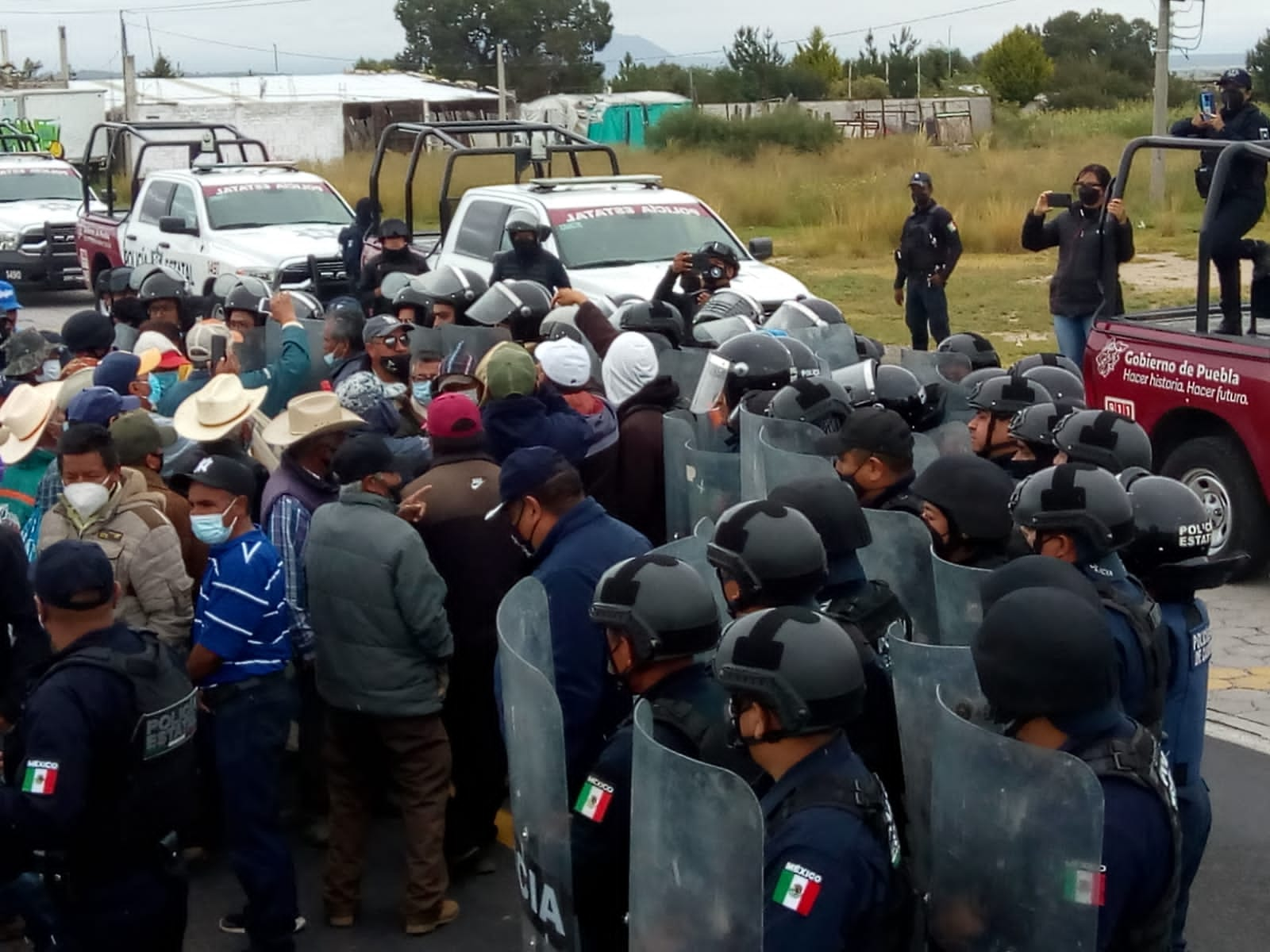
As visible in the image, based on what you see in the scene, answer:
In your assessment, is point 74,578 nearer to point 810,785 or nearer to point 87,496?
point 87,496

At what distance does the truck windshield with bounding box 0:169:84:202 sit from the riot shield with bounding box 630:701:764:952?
72.4 feet

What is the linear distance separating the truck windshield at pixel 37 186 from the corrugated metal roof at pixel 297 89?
111 ft

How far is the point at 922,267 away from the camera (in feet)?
48.8

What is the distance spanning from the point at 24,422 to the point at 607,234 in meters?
6.68

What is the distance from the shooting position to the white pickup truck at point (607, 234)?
1169 cm

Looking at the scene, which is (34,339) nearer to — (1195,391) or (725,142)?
(1195,391)

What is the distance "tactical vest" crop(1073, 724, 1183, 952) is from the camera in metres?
3.03

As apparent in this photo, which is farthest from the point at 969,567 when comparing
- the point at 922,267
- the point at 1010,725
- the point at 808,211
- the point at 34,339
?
the point at 808,211

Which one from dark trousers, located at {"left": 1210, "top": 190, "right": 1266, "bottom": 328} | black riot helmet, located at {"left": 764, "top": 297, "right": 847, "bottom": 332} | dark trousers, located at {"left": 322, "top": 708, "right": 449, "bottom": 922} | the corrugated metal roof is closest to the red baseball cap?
dark trousers, located at {"left": 322, "top": 708, "right": 449, "bottom": 922}

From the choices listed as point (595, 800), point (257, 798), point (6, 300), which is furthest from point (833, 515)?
point (6, 300)

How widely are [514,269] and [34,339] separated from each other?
387 cm

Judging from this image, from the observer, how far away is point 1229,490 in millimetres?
8422

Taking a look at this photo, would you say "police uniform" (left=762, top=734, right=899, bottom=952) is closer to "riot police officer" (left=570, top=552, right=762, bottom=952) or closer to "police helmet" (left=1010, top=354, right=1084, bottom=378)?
"riot police officer" (left=570, top=552, right=762, bottom=952)

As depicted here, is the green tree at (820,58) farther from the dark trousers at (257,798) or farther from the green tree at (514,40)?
the dark trousers at (257,798)
